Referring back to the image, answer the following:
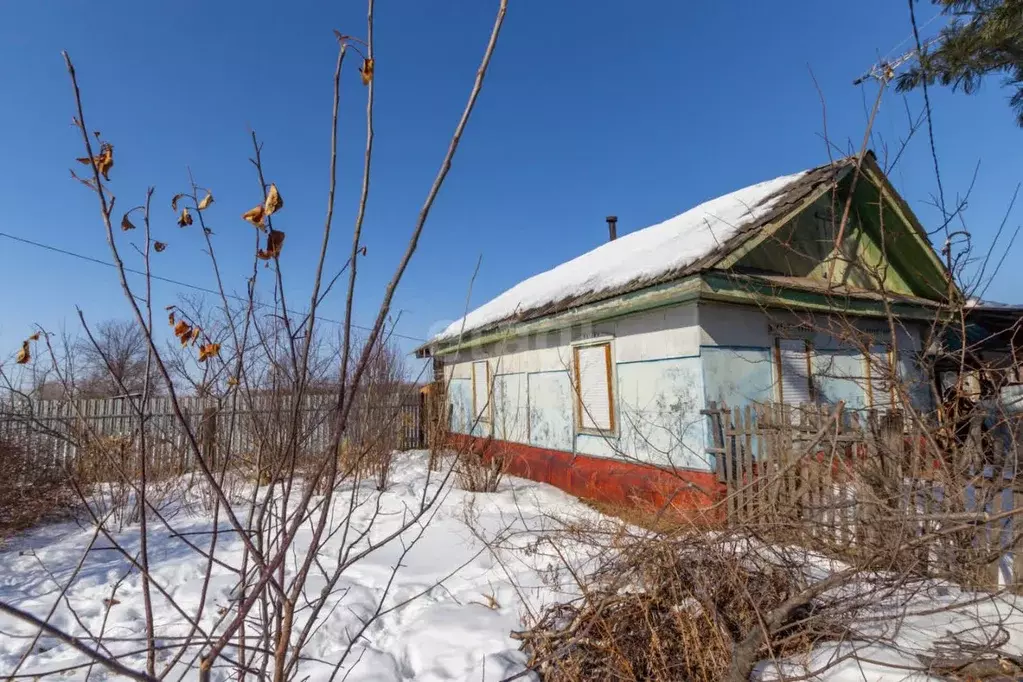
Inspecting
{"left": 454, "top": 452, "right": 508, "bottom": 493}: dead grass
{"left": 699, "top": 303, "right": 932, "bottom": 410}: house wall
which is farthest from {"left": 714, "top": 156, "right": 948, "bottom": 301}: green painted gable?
{"left": 454, "top": 452, "right": 508, "bottom": 493}: dead grass

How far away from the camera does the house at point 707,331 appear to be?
598cm

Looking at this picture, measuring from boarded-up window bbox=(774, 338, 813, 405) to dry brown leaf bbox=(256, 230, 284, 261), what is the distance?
22.0ft

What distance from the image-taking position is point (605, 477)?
7188mm

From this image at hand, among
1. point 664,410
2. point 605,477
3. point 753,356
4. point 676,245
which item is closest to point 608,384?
point 664,410

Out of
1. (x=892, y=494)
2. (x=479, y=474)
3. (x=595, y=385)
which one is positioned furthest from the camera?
(x=595, y=385)

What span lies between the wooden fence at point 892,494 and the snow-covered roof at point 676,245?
203 centimetres

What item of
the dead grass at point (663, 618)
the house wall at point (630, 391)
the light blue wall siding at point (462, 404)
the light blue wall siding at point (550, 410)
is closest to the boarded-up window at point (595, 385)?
the house wall at point (630, 391)

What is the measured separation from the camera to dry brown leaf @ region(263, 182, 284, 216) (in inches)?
35.6

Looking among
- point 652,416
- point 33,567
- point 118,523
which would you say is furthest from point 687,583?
point 118,523

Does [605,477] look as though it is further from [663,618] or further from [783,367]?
[663,618]

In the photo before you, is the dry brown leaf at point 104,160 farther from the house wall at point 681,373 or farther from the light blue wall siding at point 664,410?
the light blue wall siding at point 664,410

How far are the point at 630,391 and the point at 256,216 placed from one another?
6.47 meters

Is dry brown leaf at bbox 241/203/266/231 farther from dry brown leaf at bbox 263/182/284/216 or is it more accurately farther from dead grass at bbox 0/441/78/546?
dead grass at bbox 0/441/78/546

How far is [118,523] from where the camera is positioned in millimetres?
5988
